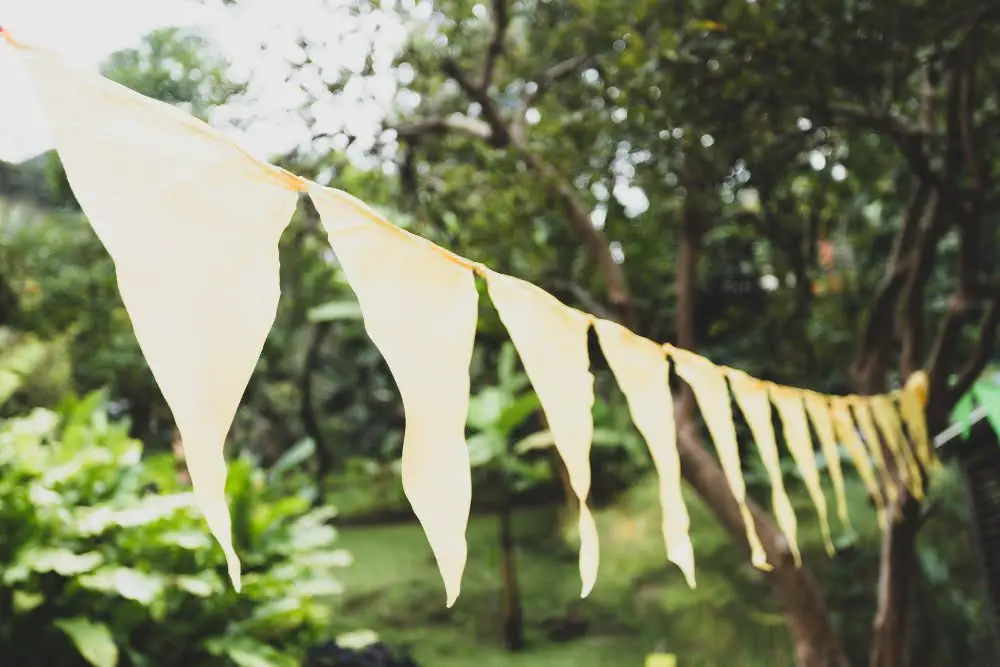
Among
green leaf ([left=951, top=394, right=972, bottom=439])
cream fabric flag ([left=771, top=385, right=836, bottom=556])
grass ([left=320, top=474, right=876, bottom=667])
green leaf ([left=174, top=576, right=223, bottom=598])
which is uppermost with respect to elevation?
cream fabric flag ([left=771, top=385, right=836, bottom=556])

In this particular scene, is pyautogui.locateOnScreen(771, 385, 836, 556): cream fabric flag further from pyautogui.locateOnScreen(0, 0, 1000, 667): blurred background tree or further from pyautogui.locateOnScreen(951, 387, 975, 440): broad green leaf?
pyautogui.locateOnScreen(951, 387, 975, 440): broad green leaf

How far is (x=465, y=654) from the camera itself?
108 inches

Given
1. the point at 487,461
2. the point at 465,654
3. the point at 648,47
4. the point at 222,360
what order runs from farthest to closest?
the point at 487,461 < the point at 465,654 < the point at 648,47 < the point at 222,360

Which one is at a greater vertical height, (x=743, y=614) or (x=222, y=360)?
(x=222, y=360)

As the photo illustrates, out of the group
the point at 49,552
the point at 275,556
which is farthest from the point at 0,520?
the point at 275,556

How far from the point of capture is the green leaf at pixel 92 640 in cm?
167

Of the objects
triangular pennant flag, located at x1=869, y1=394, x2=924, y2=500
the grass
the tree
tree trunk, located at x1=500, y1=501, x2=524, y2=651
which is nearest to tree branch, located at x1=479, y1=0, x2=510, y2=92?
the tree

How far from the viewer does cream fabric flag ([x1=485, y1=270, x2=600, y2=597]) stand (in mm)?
571

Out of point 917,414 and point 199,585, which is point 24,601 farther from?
point 917,414

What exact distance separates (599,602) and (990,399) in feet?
5.34

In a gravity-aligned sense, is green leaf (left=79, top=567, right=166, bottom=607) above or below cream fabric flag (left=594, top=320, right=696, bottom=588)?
below

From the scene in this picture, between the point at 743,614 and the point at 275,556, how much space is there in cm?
159

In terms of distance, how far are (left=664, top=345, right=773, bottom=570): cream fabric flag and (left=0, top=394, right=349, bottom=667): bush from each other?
1.43 m

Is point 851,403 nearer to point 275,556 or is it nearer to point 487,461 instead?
point 275,556
